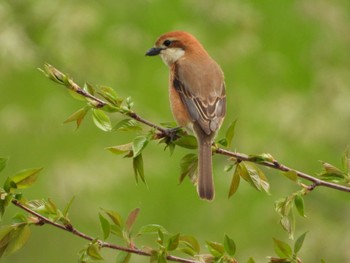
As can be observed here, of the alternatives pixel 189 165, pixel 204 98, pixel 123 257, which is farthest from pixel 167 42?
pixel 123 257

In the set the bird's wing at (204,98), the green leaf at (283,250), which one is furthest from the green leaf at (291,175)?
the bird's wing at (204,98)

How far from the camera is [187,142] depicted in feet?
12.0

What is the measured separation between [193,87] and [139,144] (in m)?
2.22

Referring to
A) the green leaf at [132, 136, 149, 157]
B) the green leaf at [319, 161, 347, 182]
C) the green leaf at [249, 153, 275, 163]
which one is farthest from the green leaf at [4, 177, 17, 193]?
the green leaf at [319, 161, 347, 182]

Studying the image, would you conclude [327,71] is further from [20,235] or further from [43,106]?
[20,235]

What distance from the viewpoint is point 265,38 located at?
29.7 feet

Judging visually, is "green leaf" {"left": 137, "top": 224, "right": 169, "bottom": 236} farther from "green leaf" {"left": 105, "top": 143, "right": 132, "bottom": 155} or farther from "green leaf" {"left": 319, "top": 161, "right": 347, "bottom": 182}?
"green leaf" {"left": 319, "top": 161, "right": 347, "bottom": 182}

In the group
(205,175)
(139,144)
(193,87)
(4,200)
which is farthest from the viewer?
(193,87)

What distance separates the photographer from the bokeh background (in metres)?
8.16

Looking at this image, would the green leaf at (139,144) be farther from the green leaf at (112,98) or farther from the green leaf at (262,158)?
the green leaf at (262,158)

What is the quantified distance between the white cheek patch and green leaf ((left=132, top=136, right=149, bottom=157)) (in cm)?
273

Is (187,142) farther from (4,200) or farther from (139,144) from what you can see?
(4,200)

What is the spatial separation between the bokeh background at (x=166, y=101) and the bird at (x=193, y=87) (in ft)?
6.22

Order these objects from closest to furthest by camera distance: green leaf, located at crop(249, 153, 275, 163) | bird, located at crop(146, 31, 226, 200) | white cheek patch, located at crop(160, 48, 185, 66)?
green leaf, located at crop(249, 153, 275, 163) < bird, located at crop(146, 31, 226, 200) < white cheek patch, located at crop(160, 48, 185, 66)
